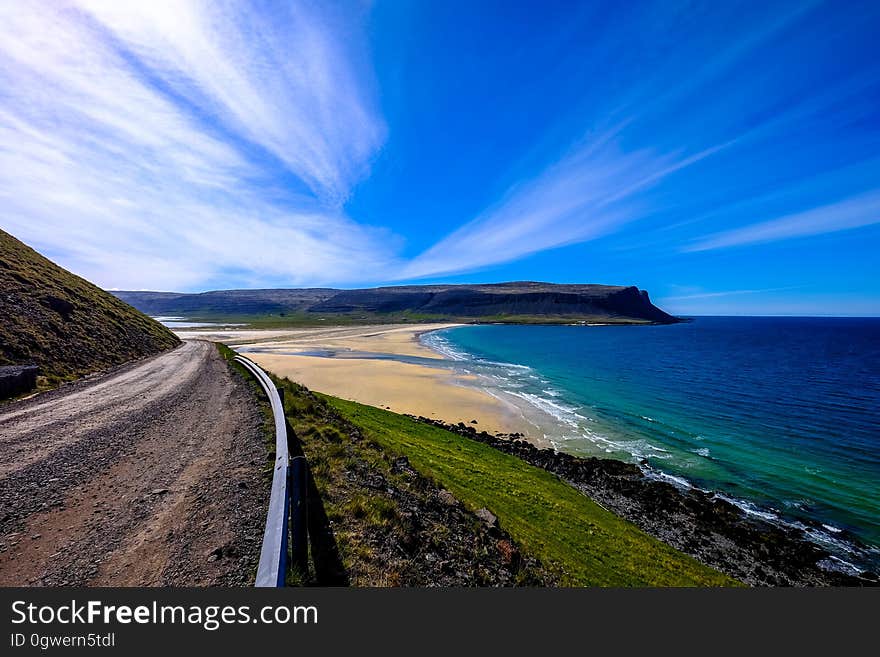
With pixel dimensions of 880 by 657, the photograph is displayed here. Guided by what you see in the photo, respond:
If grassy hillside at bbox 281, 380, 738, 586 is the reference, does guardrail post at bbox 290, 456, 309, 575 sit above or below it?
above

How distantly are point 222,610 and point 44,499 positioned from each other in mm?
A: 6442

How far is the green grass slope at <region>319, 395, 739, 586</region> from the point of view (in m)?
9.58

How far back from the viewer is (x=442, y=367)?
51.2m

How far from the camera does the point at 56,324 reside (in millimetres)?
23000

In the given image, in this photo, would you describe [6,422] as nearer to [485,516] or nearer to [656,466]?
[485,516]

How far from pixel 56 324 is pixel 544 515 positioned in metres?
32.0

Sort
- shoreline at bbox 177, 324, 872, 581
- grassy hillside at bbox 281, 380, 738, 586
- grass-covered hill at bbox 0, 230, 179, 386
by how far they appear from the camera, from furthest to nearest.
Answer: shoreline at bbox 177, 324, 872, 581, grass-covered hill at bbox 0, 230, 179, 386, grassy hillside at bbox 281, 380, 738, 586

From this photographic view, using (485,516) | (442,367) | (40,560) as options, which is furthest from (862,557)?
(442,367)

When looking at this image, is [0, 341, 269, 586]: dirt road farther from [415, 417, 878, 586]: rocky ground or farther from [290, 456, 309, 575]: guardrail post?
[415, 417, 878, 586]: rocky ground

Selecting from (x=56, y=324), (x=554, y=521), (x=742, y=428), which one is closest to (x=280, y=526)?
(x=554, y=521)

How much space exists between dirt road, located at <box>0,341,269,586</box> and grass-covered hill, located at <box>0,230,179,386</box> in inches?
339

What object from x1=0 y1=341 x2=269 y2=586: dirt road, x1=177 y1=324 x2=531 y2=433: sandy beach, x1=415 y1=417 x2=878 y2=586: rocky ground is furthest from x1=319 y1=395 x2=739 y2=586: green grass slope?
x1=177 y1=324 x2=531 y2=433: sandy beach

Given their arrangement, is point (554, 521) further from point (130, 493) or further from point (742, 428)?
point (742, 428)

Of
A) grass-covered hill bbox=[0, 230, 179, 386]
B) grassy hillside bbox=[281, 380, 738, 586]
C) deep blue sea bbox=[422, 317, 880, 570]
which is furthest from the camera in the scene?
grass-covered hill bbox=[0, 230, 179, 386]
